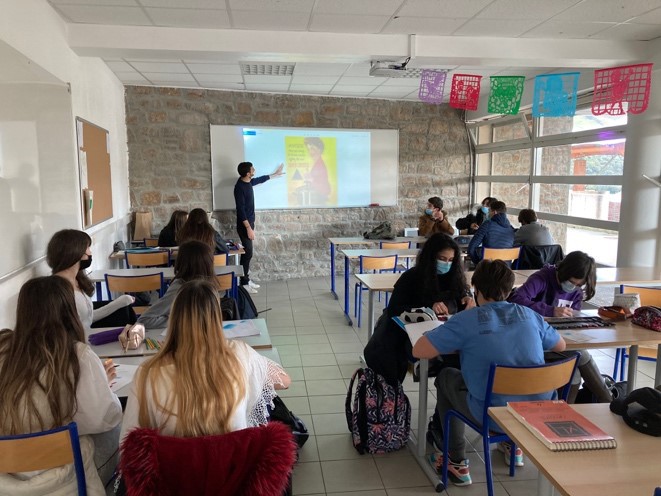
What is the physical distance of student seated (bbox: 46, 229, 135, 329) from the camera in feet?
9.45

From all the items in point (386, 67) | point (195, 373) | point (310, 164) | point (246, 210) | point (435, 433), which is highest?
point (386, 67)

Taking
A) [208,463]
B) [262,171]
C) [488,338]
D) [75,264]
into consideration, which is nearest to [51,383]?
[208,463]

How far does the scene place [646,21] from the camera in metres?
4.16

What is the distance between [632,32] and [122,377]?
190 inches

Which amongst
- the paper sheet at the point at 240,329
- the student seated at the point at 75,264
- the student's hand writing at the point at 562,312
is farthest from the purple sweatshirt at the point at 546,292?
the student seated at the point at 75,264

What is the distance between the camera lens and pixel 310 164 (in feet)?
25.1

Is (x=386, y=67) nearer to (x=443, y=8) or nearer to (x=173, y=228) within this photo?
(x=443, y=8)

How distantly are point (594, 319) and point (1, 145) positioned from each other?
342cm

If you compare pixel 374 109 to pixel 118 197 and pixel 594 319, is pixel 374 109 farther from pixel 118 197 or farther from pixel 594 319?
pixel 594 319

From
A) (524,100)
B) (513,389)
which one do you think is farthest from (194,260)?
(524,100)

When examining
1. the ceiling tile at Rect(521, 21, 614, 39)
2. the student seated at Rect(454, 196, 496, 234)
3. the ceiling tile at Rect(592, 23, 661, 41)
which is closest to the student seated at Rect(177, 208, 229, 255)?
the ceiling tile at Rect(521, 21, 614, 39)

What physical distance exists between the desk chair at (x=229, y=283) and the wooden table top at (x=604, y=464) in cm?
266

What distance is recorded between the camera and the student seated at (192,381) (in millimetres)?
1521

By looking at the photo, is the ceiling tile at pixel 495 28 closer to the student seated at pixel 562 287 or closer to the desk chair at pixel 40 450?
the student seated at pixel 562 287
